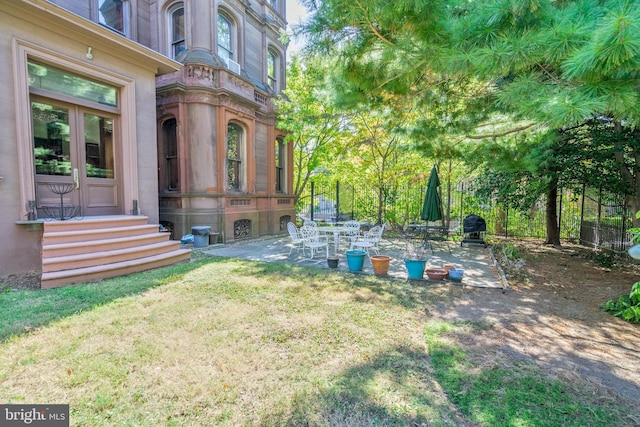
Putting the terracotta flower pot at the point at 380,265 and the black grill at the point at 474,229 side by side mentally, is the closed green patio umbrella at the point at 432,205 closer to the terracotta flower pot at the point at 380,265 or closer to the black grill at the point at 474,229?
the black grill at the point at 474,229

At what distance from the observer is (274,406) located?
2.21m

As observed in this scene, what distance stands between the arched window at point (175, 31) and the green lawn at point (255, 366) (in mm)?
8374

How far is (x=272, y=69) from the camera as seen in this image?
12.9 m

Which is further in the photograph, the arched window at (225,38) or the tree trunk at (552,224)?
the tree trunk at (552,224)

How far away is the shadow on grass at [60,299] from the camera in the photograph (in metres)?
3.45

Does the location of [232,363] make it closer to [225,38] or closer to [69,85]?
[69,85]

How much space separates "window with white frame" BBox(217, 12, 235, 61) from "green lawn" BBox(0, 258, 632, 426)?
8863mm

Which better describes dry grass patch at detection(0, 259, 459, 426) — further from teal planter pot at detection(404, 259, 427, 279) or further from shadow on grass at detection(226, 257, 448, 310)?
teal planter pot at detection(404, 259, 427, 279)

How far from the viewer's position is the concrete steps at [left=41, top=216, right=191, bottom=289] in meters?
5.00

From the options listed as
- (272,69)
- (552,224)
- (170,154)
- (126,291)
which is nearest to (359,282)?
(126,291)

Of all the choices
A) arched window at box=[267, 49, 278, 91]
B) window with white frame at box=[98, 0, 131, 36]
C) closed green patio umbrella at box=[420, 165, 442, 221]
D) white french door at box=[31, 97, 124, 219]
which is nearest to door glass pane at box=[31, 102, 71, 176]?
white french door at box=[31, 97, 124, 219]

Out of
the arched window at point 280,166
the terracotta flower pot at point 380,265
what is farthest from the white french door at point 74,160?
the arched window at point 280,166

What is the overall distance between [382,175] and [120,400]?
37.7ft

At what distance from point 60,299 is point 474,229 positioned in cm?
1098
